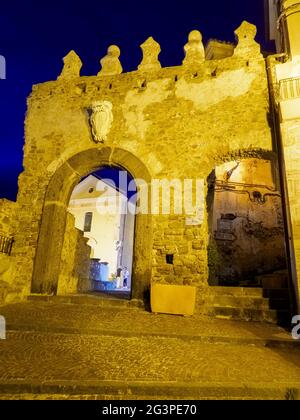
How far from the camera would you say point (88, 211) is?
21.4 m

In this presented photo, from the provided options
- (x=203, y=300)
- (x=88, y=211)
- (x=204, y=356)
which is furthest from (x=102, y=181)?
(x=204, y=356)

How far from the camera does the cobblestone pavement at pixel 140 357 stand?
1974mm

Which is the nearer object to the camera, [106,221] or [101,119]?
[101,119]

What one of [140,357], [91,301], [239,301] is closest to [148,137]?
[91,301]

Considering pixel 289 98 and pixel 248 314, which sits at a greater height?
pixel 289 98

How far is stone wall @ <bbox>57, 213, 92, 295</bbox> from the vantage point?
669 cm

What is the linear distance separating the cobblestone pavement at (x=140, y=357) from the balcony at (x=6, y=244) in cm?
190

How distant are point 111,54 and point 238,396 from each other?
7.84m

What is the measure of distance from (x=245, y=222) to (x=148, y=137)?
5931 mm

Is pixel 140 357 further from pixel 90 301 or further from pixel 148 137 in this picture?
pixel 148 137

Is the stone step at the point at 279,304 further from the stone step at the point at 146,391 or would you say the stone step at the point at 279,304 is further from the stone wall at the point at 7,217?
A: the stone wall at the point at 7,217

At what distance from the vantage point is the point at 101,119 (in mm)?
6332

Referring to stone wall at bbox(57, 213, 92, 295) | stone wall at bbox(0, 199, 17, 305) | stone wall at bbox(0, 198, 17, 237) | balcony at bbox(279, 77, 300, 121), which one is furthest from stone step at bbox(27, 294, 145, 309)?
balcony at bbox(279, 77, 300, 121)
